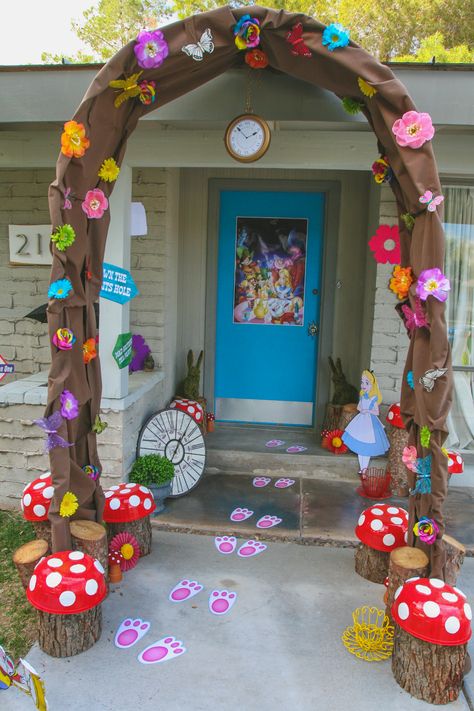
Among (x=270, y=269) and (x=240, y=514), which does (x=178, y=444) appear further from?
(x=270, y=269)

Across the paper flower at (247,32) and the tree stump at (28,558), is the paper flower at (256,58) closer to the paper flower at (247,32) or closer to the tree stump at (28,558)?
the paper flower at (247,32)

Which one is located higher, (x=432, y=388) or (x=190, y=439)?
(x=432, y=388)

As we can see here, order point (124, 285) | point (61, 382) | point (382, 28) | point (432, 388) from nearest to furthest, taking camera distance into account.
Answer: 1. point (432, 388)
2. point (61, 382)
3. point (124, 285)
4. point (382, 28)

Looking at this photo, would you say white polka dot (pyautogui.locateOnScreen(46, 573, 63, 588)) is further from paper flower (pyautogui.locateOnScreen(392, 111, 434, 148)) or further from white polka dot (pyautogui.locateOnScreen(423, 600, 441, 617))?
paper flower (pyautogui.locateOnScreen(392, 111, 434, 148))

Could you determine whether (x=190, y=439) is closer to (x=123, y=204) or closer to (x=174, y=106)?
(x=123, y=204)

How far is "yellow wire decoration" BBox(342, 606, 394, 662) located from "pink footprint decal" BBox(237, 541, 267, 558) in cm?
82

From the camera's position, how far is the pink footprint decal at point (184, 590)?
3051 mm

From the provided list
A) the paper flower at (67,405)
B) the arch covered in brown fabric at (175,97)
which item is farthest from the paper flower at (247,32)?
the paper flower at (67,405)

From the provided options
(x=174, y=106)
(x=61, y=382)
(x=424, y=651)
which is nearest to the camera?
(x=424, y=651)

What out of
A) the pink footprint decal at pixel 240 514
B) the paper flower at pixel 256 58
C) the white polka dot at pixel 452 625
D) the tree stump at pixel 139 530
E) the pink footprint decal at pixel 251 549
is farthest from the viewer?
the pink footprint decal at pixel 240 514

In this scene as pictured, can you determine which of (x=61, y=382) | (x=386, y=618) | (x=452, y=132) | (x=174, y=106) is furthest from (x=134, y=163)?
(x=386, y=618)

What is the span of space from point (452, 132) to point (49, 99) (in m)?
2.58

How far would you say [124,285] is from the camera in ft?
12.2

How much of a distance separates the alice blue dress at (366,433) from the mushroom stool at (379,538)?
3.77 ft
